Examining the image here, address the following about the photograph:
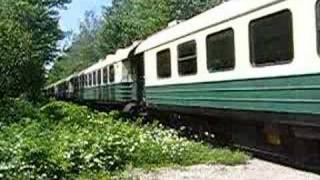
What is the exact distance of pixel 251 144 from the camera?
13812 mm

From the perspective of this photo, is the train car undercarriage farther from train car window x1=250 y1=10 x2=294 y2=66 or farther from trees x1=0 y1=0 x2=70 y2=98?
trees x1=0 y1=0 x2=70 y2=98

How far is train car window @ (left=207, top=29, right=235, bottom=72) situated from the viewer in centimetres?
1298

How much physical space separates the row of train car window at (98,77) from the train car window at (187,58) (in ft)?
41.1

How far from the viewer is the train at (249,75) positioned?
33.8ft

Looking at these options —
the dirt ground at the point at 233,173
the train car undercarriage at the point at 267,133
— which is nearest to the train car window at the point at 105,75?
the train car undercarriage at the point at 267,133

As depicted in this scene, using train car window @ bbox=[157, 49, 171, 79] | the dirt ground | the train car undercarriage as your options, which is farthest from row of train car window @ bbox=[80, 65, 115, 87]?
the dirt ground

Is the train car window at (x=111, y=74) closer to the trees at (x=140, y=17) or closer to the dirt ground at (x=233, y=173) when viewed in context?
the trees at (x=140, y=17)

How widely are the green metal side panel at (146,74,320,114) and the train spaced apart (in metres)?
0.01

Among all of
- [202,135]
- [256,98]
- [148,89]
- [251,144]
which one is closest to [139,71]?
[148,89]

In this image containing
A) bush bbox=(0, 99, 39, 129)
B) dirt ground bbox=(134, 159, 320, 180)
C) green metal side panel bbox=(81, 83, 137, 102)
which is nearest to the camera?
dirt ground bbox=(134, 159, 320, 180)

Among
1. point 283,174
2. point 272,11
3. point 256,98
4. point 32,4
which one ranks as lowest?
point 283,174

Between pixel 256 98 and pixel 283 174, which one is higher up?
pixel 256 98

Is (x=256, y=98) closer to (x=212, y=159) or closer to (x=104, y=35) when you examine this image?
(x=212, y=159)

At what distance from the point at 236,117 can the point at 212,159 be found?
3.44ft
